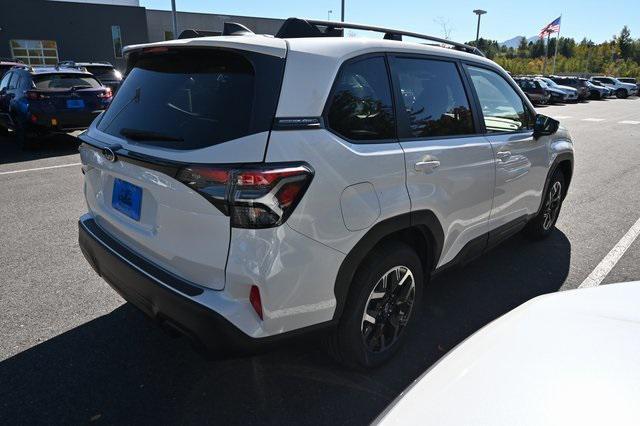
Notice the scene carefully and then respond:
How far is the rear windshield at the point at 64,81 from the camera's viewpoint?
932 cm

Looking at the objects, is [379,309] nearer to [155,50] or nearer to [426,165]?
[426,165]

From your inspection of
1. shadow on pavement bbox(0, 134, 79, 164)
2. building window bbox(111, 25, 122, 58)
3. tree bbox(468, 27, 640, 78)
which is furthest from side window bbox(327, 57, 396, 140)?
tree bbox(468, 27, 640, 78)

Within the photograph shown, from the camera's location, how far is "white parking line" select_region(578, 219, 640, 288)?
382 cm

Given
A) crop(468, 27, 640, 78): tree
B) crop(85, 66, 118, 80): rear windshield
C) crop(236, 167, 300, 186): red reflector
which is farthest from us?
crop(468, 27, 640, 78): tree

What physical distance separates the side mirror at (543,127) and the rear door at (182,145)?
254cm

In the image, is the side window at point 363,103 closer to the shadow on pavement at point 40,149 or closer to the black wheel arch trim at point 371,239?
the black wheel arch trim at point 371,239

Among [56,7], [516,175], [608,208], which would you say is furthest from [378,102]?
[56,7]

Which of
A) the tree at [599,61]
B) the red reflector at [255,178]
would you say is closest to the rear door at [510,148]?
the red reflector at [255,178]

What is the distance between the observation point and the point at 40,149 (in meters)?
9.58

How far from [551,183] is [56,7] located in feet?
129

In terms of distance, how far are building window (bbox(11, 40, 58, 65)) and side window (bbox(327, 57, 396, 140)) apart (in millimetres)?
38921

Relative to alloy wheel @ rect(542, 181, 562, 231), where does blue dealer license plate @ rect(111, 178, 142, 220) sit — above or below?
above

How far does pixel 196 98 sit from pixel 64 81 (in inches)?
349

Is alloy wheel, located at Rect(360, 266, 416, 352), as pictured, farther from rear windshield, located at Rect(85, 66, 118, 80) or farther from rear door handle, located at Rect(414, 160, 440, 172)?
rear windshield, located at Rect(85, 66, 118, 80)
